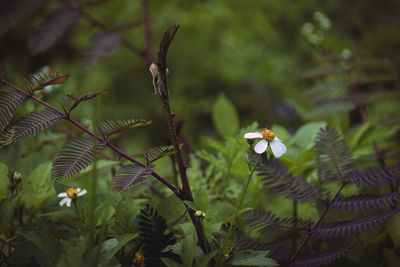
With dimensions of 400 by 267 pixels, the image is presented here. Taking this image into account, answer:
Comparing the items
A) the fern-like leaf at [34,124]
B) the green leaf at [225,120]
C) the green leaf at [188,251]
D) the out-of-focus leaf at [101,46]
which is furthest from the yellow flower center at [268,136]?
the out-of-focus leaf at [101,46]


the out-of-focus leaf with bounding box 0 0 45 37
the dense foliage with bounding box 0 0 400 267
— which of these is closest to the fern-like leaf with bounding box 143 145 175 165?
the dense foliage with bounding box 0 0 400 267

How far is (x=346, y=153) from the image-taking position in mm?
828

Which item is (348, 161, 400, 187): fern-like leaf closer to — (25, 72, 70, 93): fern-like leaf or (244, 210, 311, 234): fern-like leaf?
(244, 210, 311, 234): fern-like leaf

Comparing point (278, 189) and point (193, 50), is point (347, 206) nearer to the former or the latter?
point (278, 189)

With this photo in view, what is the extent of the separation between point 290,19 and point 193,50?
78 cm

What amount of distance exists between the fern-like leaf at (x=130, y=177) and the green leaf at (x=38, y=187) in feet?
0.96

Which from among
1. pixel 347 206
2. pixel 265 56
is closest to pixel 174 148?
pixel 347 206

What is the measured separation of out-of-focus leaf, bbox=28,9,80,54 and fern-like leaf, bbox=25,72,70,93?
0.62 meters

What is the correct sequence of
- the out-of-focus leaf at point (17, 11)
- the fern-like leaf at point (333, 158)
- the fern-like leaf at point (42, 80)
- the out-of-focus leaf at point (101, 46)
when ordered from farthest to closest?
the out-of-focus leaf at point (101, 46), the out-of-focus leaf at point (17, 11), the fern-like leaf at point (333, 158), the fern-like leaf at point (42, 80)

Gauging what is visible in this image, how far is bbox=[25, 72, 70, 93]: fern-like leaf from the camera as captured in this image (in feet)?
2.29

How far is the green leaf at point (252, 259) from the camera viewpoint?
0.62 meters

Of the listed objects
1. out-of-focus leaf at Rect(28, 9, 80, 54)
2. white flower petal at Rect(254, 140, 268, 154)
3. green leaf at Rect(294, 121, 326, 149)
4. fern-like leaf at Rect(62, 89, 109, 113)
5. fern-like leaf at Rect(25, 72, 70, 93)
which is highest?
out-of-focus leaf at Rect(28, 9, 80, 54)

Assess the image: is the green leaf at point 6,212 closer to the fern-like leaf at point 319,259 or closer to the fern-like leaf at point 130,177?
the fern-like leaf at point 130,177

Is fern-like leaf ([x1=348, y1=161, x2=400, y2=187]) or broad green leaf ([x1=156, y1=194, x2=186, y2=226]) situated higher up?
fern-like leaf ([x1=348, y1=161, x2=400, y2=187])
